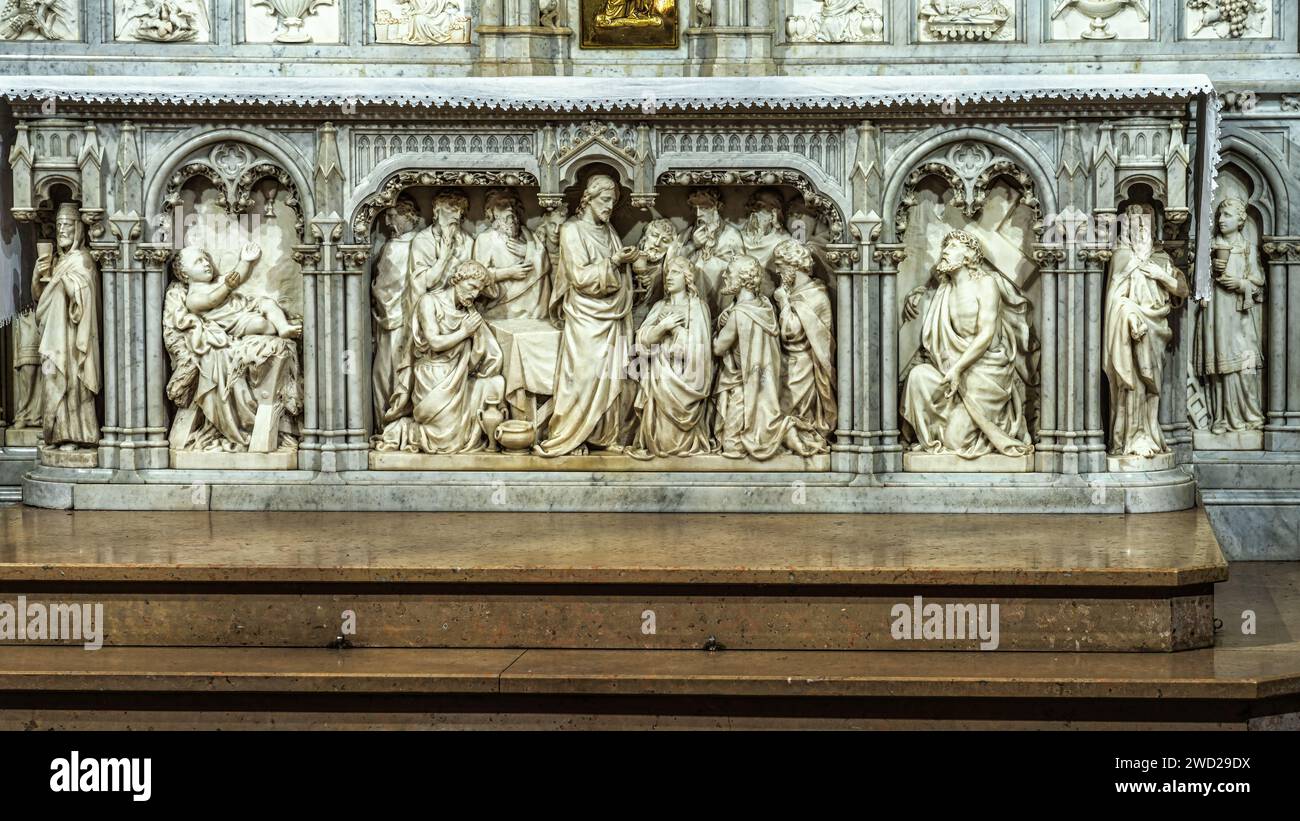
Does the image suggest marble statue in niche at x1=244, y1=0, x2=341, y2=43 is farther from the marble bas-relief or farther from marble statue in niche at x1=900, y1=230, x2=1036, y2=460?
marble statue in niche at x1=900, y1=230, x2=1036, y2=460

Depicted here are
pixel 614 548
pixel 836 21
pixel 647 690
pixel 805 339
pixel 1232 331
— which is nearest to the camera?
pixel 647 690

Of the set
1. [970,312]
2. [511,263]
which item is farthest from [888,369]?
[511,263]

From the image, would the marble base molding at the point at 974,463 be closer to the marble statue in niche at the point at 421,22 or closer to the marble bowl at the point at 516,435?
the marble bowl at the point at 516,435

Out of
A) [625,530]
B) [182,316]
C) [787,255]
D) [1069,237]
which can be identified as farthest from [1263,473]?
[182,316]

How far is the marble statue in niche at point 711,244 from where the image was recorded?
40.9 ft

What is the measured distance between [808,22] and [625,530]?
3575mm

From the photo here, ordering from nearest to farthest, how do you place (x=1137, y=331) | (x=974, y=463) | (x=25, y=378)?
(x=1137, y=331) → (x=974, y=463) → (x=25, y=378)

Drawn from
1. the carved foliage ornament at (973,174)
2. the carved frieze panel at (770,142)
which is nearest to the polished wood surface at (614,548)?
the carved foliage ornament at (973,174)

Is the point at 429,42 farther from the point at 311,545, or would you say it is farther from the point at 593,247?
the point at 311,545

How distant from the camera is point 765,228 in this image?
492 inches

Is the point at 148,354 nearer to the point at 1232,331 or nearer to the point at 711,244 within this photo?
the point at 711,244

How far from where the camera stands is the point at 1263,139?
12.6m

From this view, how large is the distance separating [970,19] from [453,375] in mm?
3956

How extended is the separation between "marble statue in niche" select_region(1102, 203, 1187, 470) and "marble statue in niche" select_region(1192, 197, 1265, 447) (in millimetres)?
638
